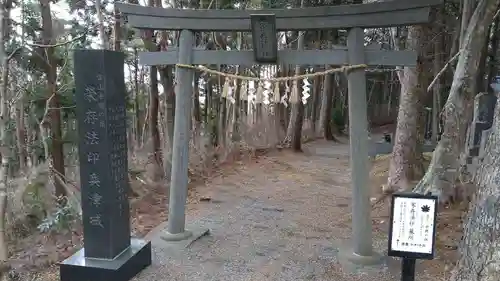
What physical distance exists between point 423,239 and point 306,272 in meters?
1.47

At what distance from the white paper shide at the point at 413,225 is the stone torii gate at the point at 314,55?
133 cm

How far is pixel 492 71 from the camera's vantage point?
10406 mm

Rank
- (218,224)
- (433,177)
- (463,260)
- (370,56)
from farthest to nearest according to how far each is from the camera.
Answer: (218,224), (433,177), (370,56), (463,260)

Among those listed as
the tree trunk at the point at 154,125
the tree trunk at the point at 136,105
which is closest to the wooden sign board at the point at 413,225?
the tree trunk at the point at 154,125

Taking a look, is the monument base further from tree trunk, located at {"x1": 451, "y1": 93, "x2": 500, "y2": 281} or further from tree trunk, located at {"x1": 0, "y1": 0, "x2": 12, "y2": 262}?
tree trunk, located at {"x1": 451, "y1": 93, "x2": 500, "y2": 281}

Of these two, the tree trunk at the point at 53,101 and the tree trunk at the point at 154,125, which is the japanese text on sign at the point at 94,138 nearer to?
the tree trunk at the point at 53,101

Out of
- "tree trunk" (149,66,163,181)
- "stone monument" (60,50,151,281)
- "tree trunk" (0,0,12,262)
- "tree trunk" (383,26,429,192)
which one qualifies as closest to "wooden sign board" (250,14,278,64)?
"stone monument" (60,50,151,281)

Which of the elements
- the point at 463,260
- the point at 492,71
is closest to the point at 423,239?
the point at 463,260

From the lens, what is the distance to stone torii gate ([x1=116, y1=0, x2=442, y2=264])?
424 centimetres

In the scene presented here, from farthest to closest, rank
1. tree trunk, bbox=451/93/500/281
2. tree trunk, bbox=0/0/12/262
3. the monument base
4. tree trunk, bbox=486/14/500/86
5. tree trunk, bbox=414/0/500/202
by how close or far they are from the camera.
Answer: tree trunk, bbox=486/14/500/86
tree trunk, bbox=414/0/500/202
tree trunk, bbox=0/0/12/262
the monument base
tree trunk, bbox=451/93/500/281

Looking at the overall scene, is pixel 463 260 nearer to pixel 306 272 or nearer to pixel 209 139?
pixel 306 272

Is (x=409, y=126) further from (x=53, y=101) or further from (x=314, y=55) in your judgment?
(x=53, y=101)

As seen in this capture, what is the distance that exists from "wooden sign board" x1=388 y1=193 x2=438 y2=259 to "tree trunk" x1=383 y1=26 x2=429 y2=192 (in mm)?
4034

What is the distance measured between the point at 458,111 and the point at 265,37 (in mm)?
2805
